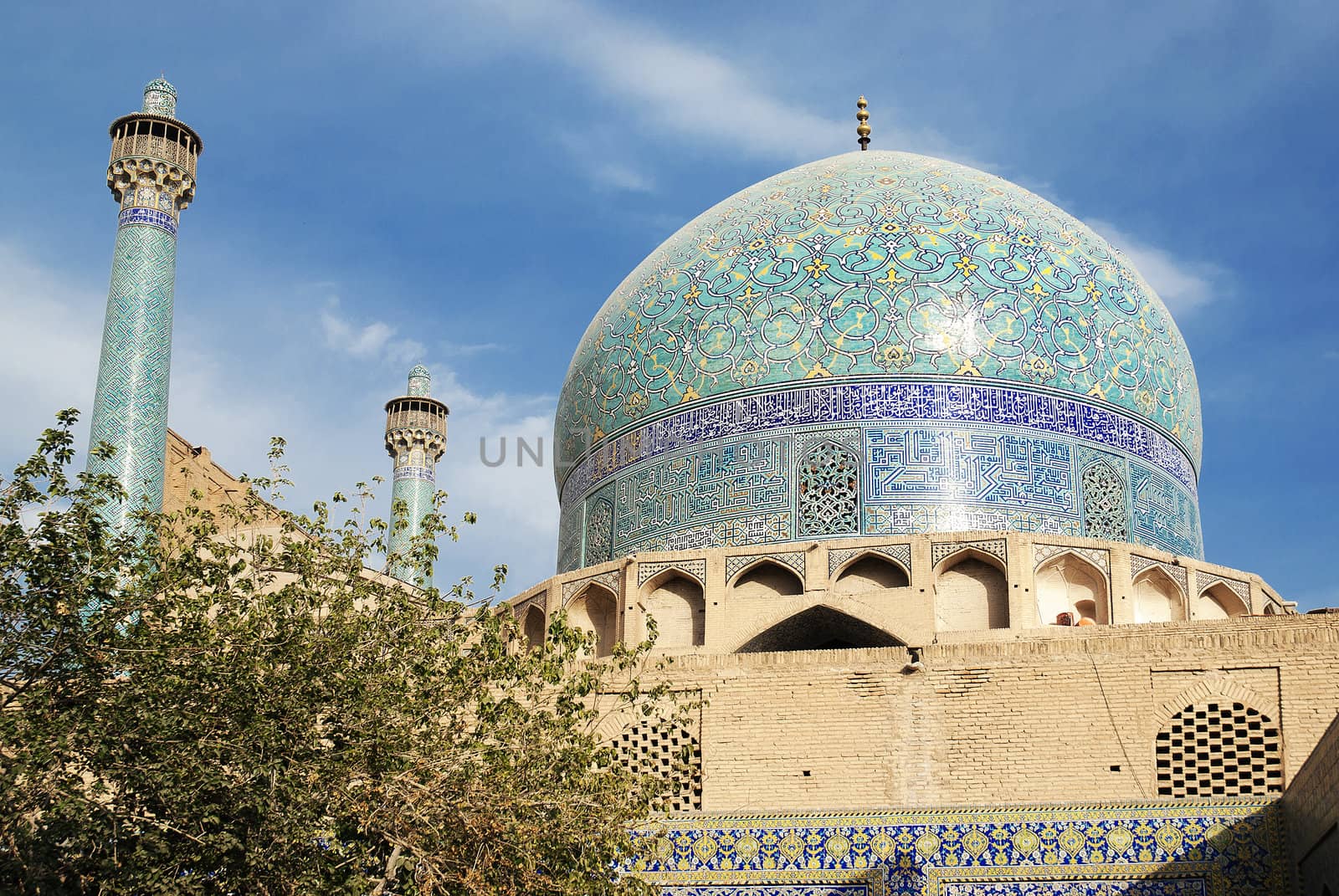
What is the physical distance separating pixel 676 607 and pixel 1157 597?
303 cm

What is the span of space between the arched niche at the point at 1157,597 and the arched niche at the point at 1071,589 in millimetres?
312

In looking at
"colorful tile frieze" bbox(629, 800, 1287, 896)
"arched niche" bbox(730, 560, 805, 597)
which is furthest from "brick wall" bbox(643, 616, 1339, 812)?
"arched niche" bbox(730, 560, 805, 597)

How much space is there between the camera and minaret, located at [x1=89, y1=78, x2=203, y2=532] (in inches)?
459

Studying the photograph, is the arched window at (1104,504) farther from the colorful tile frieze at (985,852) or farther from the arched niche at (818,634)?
the colorful tile frieze at (985,852)

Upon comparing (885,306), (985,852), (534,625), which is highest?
(885,306)

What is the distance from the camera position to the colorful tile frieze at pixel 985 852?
752 cm

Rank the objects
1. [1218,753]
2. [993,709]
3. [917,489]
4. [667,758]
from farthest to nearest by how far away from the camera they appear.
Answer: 1. [917,489]
2. [667,758]
3. [993,709]
4. [1218,753]

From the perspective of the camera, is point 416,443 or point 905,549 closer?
point 905,549

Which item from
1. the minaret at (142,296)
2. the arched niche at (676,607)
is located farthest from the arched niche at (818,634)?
the minaret at (142,296)

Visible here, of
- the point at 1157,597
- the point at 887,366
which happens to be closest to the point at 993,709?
Result: the point at 1157,597

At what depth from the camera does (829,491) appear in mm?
11164

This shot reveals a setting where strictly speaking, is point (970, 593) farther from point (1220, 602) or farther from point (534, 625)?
point (534, 625)

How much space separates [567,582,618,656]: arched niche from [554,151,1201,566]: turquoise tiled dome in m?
0.42

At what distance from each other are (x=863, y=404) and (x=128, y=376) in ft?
16.4
